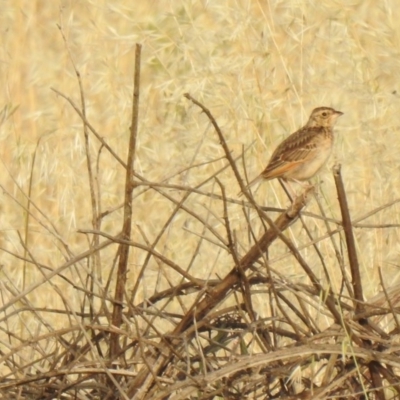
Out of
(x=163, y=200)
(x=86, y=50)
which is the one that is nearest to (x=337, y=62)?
(x=163, y=200)

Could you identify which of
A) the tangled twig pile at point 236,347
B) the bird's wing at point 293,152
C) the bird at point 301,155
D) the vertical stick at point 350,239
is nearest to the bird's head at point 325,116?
the bird at point 301,155

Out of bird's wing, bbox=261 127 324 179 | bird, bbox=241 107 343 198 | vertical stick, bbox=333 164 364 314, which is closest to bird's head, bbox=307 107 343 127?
bird, bbox=241 107 343 198

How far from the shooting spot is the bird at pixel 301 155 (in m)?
5.68

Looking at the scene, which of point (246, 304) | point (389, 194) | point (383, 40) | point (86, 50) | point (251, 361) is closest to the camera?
point (251, 361)

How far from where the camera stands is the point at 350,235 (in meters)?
2.52

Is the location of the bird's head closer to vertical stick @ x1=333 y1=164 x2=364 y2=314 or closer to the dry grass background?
the dry grass background

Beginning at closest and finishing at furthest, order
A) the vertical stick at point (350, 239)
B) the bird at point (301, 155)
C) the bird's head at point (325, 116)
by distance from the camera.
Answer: the vertical stick at point (350, 239)
the bird at point (301, 155)
the bird's head at point (325, 116)

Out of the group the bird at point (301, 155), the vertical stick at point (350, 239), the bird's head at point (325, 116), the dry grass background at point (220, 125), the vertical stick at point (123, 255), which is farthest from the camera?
the bird's head at point (325, 116)

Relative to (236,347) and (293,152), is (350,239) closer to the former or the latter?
(236,347)

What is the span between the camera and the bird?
18.6 ft

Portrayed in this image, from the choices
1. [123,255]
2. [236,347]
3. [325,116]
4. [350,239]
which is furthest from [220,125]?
[350,239]

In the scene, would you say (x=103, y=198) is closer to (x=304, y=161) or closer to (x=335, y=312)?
(x=304, y=161)

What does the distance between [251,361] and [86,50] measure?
4964mm

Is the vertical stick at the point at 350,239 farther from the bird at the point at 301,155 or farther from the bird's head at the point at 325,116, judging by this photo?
Result: the bird's head at the point at 325,116
